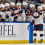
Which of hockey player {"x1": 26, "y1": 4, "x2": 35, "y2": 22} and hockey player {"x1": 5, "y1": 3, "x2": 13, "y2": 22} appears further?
hockey player {"x1": 26, "y1": 4, "x2": 35, "y2": 22}

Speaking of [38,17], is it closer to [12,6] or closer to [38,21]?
[38,21]

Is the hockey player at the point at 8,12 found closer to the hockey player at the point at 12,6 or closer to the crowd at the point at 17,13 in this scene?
the crowd at the point at 17,13

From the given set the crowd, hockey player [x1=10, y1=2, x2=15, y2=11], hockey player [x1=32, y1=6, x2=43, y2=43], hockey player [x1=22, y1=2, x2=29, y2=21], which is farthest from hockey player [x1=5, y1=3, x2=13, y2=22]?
hockey player [x1=32, y1=6, x2=43, y2=43]

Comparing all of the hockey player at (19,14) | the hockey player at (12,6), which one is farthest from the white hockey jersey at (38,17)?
the hockey player at (12,6)

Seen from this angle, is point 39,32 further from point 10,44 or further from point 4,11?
point 4,11

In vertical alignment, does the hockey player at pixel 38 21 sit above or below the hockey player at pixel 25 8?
below

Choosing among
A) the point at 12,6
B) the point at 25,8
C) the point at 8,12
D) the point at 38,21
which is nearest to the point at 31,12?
the point at 25,8

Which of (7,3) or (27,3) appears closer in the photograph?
(7,3)

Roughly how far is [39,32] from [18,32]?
76 cm

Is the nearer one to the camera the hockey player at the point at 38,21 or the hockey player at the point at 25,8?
the hockey player at the point at 38,21

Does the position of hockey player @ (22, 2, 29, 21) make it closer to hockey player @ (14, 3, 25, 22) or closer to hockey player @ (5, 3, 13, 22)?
hockey player @ (14, 3, 25, 22)

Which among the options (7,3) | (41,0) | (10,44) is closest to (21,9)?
(7,3)

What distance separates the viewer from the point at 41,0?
17.3 feet

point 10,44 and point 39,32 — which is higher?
point 39,32
